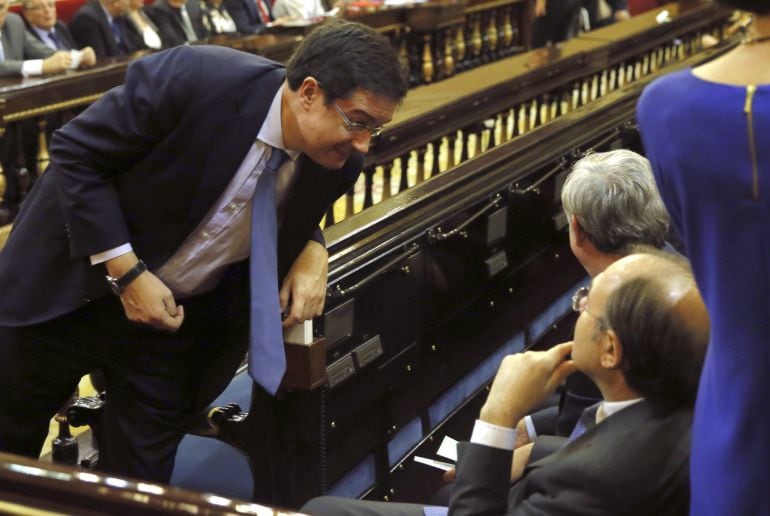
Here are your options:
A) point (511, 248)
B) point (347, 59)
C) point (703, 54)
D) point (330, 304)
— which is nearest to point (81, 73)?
point (511, 248)

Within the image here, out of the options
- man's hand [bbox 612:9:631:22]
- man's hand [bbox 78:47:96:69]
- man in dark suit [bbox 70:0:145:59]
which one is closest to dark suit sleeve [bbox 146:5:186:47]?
man in dark suit [bbox 70:0:145:59]

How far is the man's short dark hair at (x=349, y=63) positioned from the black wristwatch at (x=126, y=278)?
458mm

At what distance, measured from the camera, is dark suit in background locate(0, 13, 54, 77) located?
627cm

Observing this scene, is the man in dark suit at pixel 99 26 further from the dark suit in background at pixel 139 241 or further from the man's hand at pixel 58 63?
the dark suit in background at pixel 139 241

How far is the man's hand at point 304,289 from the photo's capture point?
91.7 inches

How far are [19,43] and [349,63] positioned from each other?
473 centimetres

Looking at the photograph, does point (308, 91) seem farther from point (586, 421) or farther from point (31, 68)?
point (31, 68)

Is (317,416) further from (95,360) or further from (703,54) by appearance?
(703,54)

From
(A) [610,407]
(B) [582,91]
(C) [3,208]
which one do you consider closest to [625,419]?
(A) [610,407]

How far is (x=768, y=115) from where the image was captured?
1334mm

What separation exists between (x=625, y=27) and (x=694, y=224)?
20.5 ft

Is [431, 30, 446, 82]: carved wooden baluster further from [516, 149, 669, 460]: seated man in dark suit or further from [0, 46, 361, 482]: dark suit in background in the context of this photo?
[0, 46, 361, 482]: dark suit in background

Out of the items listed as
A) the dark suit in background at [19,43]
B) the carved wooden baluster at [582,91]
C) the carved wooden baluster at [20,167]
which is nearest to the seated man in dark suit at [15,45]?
the dark suit in background at [19,43]

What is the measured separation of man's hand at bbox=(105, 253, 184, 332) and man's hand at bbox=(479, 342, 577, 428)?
0.64 m
